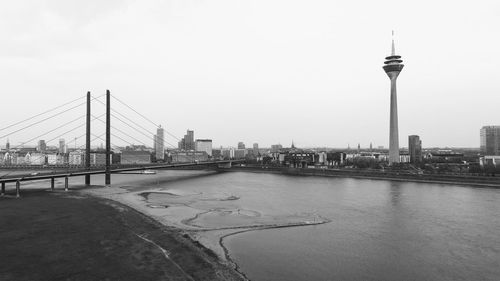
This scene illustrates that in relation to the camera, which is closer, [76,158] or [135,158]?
[76,158]

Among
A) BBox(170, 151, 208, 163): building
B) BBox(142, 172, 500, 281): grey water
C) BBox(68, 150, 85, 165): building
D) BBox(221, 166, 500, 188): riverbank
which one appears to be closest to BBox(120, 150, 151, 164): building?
BBox(170, 151, 208, 163): building

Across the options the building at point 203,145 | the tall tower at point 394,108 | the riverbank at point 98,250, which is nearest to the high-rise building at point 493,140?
the tall tower at point 394,108

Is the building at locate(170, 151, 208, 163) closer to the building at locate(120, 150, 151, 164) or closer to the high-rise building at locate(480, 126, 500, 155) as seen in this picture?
the building at locate(120, 150, 151, 164)

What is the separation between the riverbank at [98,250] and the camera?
870 centimetres

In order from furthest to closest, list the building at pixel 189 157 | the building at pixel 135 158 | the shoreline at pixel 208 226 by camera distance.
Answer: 1. the building at pixel 189 157
2. the building at pixel 135 158
3. the shoreline at pixel 208 226

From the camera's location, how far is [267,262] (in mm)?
10375

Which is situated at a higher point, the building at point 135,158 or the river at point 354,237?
the building at point 135,158

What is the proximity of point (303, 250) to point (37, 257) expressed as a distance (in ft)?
26.6

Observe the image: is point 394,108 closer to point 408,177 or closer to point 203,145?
point 408,177

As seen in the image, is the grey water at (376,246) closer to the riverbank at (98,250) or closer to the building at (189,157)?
the riverbank at (98,250)

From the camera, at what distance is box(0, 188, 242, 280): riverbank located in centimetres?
870

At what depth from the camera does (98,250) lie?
10.6m

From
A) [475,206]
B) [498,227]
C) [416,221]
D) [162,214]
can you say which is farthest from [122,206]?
[475,206]

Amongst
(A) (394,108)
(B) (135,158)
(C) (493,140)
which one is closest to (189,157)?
(B) (135,158)
